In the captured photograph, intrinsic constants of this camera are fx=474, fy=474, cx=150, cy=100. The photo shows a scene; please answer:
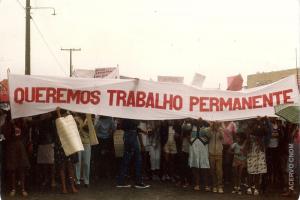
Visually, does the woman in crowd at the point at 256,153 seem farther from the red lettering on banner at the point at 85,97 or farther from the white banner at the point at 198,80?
the red lettering on banner at the point at 85,97

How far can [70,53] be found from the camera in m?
43.2

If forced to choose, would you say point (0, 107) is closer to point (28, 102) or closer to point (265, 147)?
point (28, 102)

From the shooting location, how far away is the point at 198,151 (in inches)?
425

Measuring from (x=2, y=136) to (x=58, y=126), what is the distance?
120cm

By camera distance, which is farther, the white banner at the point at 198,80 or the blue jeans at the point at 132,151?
the white banner at the point at 198,80

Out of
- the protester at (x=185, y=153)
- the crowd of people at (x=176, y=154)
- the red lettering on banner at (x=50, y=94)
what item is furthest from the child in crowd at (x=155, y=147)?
the red lettering on banner at (x=50, y=94)

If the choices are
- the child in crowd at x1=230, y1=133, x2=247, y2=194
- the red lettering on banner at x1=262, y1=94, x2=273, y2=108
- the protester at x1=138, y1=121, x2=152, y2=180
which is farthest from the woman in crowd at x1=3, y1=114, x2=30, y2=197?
the red lettering on banner at x1=262, y1=94, x2=273, y2=108

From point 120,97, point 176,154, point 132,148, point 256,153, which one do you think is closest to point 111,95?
point 120,97

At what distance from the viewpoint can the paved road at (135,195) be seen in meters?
9.72

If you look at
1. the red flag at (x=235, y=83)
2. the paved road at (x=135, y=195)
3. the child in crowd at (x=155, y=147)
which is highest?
the red flag at (x=235, y=83)

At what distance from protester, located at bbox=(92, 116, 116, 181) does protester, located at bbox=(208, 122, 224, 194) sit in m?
2.65

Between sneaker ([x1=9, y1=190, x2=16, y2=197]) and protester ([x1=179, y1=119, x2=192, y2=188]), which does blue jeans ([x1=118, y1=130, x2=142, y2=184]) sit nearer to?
protester ([x1=179, y1=119, x2=192, y2=188])

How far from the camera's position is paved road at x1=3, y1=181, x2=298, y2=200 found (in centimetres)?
972

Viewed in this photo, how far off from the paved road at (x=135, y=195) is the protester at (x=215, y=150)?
1.26 ft
